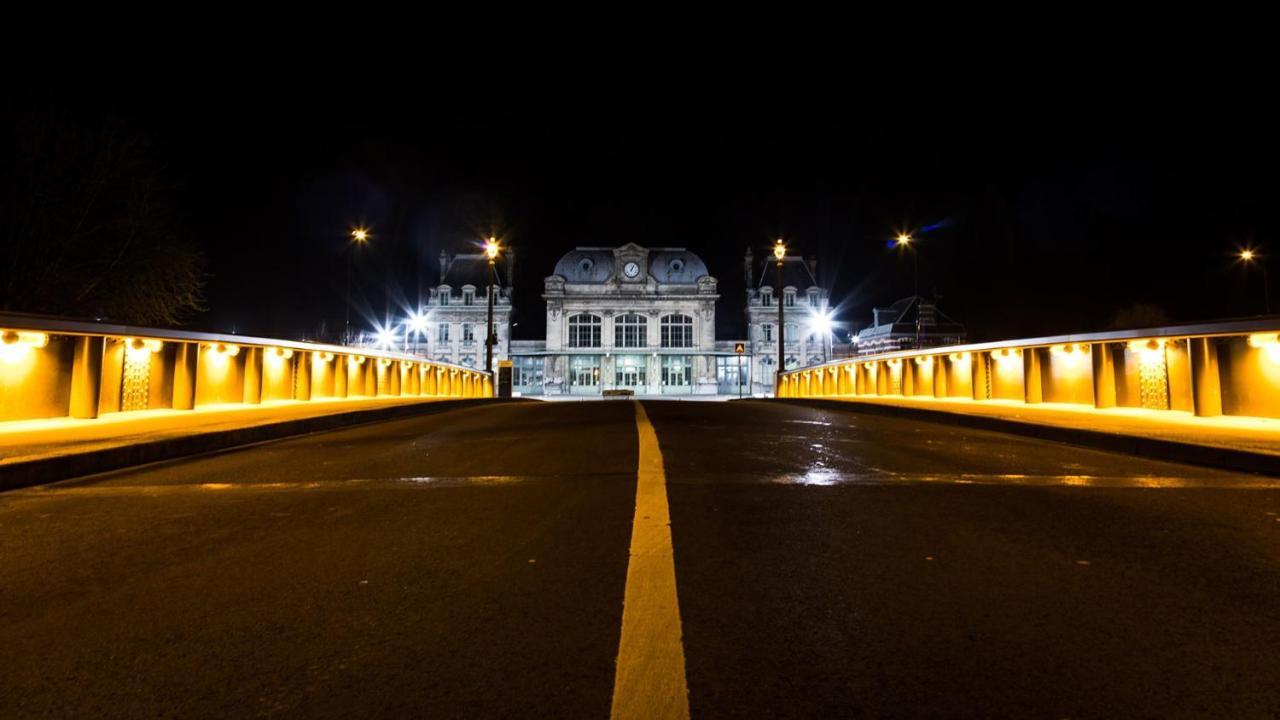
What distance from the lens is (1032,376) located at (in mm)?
18359

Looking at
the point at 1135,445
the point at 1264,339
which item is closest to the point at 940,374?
the point at 1264,339

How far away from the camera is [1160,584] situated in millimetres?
3154

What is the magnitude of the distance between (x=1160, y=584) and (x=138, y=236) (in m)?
28.2

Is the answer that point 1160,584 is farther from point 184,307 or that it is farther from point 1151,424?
point 184,307

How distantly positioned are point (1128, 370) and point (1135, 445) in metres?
8.15

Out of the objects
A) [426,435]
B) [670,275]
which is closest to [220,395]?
[426,435]

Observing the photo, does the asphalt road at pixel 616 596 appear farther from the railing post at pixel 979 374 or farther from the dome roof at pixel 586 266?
the dome roof at pixel 586 266

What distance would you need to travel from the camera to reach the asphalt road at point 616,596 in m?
2.07

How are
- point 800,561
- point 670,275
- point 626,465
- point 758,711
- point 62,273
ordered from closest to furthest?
point 758,711, point 800,561, point 626,465, point 62,273, point 670,275

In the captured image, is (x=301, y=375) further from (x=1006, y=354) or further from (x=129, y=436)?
(x=1006, y=354)

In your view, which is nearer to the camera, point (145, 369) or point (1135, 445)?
point (1135, 445)

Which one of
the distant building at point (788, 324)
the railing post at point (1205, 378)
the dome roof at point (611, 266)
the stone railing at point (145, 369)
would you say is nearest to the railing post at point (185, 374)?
the stone railing at point (145, 369)

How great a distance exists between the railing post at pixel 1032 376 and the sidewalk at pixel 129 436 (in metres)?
18.6

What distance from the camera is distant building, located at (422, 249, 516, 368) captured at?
→ 62.3 meters
